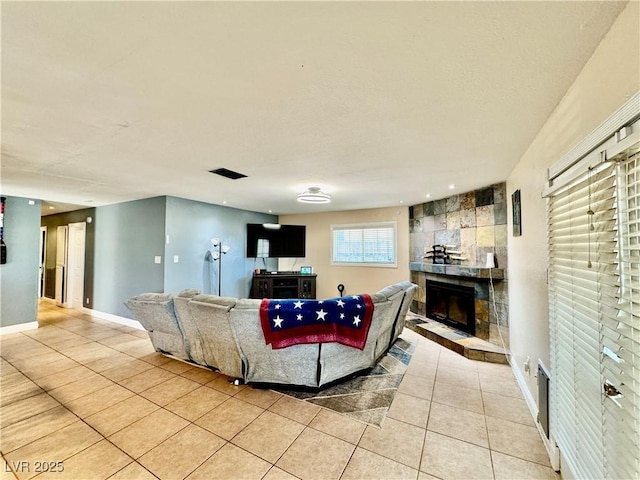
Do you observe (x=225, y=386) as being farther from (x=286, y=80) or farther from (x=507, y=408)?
(x=286, y=80)

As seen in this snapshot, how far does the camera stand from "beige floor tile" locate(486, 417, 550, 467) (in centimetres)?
188

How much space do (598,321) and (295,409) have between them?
2222 millimetres

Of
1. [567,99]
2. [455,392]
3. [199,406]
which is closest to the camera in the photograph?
[567,99]

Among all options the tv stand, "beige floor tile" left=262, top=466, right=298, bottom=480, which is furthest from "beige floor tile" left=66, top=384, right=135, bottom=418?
the tv stand

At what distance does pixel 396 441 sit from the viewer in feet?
6.59

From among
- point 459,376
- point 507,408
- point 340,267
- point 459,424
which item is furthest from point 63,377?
point 340,267

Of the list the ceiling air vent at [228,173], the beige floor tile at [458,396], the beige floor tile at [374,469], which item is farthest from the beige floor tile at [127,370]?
the beige floor tile at [458,396]

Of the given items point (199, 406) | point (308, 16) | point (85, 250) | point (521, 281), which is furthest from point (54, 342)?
point (521, 281)

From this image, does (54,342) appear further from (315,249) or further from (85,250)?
(315,249)

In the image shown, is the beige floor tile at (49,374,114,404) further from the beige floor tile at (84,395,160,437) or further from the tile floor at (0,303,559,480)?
the beige floor tile at (84,395,160,437)

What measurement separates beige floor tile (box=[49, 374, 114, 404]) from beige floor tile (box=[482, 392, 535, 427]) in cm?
380

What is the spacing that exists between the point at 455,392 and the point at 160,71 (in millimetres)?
3559

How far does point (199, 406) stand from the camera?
8.00ft

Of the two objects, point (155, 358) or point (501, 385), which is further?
point (155, 358)
